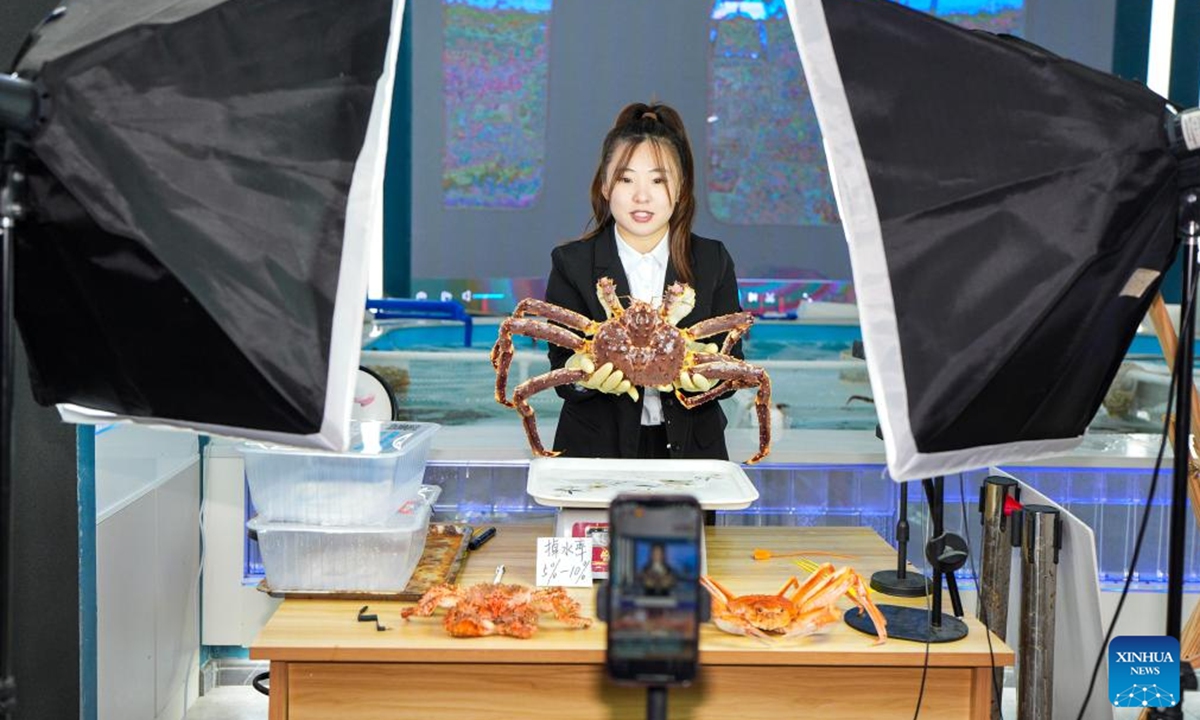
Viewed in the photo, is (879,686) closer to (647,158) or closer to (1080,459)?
(647,158)

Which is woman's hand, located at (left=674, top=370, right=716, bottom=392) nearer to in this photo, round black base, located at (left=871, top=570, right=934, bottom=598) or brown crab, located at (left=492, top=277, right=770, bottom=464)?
brown crab, located at (left=492, top=277, right=770, bottom=464)

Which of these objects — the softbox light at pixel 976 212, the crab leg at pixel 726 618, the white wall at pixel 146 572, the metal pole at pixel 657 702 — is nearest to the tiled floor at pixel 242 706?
the white wall at pixel 146 572

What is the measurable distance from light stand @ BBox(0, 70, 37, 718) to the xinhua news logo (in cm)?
122

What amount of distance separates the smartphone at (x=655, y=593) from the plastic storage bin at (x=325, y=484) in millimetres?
915

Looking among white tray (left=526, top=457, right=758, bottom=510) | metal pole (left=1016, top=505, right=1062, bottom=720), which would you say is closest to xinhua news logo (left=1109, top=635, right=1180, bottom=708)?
metal pole (left=1016, top=505, right=1062, bottom=720)

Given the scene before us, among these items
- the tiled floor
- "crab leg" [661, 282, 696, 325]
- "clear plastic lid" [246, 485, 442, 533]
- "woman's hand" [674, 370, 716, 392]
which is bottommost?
the tiled floor

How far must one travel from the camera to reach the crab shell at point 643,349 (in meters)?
2.20

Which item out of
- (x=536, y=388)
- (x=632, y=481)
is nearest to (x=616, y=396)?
(x=536, y=388)

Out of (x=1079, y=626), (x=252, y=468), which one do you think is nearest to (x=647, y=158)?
(x=252, y=468)

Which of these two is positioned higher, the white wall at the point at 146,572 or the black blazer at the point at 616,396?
the black blazer at the point at 616,396

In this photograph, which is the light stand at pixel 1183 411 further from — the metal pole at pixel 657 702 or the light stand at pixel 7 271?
the light stand at pixel 7 271

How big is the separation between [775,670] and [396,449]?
0.67 m

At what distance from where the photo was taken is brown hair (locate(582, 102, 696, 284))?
7.48ft

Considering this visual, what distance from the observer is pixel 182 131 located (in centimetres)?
112
